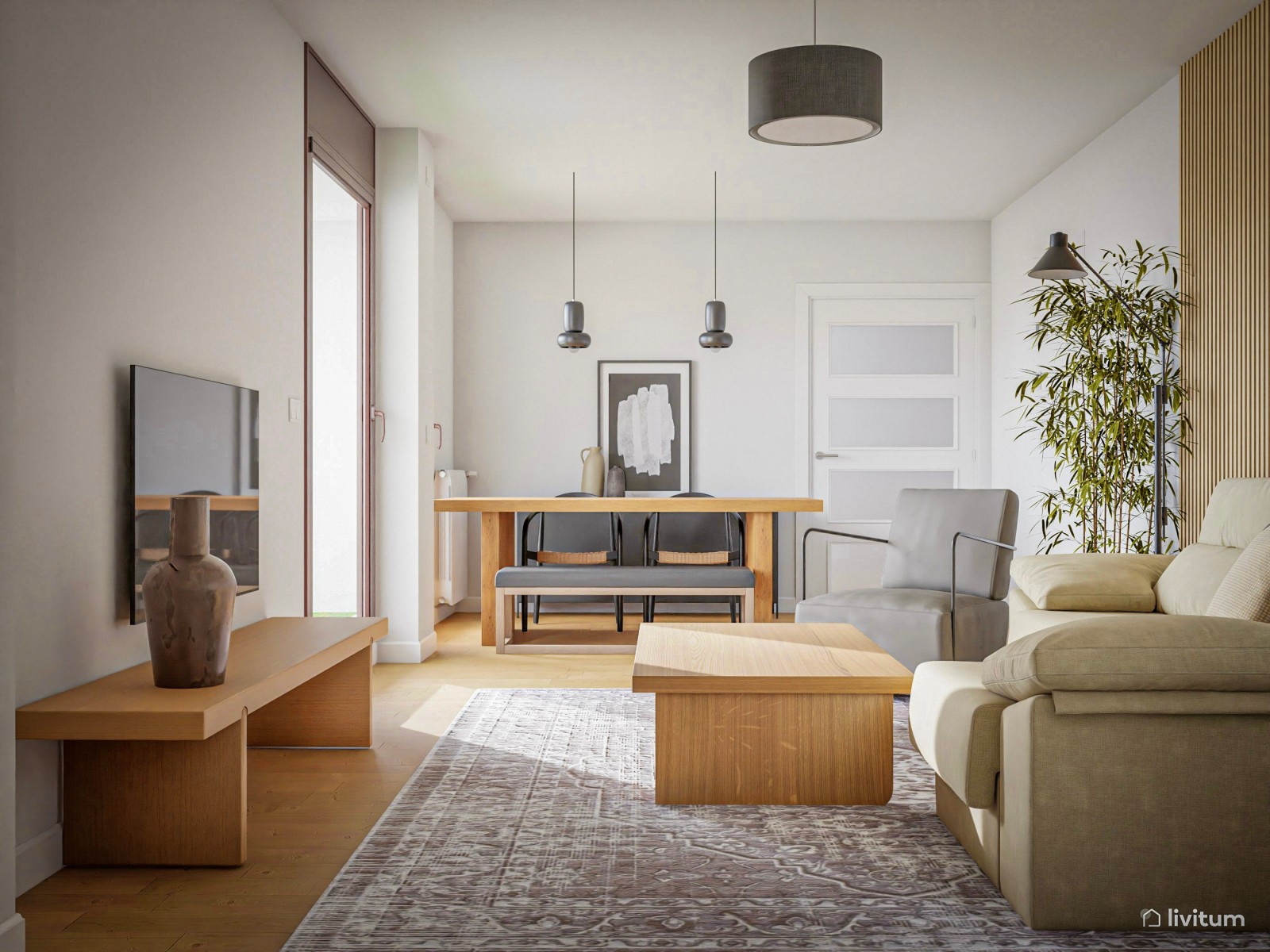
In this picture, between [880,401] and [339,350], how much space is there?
3.69m

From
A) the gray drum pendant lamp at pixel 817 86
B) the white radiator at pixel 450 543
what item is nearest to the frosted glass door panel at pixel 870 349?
the white radiator at pixel 450 543

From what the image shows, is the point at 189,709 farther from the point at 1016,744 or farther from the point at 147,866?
the point at 1016,744

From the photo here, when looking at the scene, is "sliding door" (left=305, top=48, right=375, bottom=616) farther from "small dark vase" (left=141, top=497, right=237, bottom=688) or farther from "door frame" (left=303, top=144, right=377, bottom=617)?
A: "small dark vase" (left=141, top=497, right=237, bottom=688)

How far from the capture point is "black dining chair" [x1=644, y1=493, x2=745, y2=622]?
19.5 feet

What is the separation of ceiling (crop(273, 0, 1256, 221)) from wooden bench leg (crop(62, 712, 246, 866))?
2768 millimetres

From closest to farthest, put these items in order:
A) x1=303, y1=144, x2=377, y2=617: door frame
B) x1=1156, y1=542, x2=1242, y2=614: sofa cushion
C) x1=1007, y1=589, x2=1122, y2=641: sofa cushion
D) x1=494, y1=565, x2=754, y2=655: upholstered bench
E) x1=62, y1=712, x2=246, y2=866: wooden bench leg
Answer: x1=62, y1=712, x2=246, y2=866: wooden bench leg
x1=1156, y1=542, x2=1242, y2=614: sofa cushion
x1=1007, y1=589, x2=1122, y2=641: sofa cushion
x1=303, y1=144, x2=377, y2=617: door frame
x1=494, y1=565, x2=754, y2=655: upholstered bench

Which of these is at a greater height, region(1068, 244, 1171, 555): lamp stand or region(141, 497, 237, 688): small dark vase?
region(1068, 244, 1171, 555): lamp stand

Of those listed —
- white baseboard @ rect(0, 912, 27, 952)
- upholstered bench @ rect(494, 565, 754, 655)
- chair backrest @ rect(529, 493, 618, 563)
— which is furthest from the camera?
chair backrest @ rect(529, 493, 618, 563)

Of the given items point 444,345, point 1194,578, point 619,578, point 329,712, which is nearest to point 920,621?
point 1194,578

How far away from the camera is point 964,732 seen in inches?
81.7

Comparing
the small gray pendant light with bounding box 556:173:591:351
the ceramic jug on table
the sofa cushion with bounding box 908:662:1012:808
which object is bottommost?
the sofa cushion with bounding box 908:662:1012:808

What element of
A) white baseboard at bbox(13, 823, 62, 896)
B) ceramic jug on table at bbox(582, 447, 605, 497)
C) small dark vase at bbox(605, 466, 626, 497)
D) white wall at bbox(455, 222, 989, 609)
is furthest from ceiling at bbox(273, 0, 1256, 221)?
white baseboard at bbox(13, 823, 62, 896)

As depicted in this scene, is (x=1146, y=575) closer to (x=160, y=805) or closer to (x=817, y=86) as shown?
(x=817, y=86)

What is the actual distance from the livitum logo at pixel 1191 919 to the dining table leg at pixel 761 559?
3.47 meters
